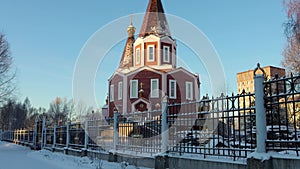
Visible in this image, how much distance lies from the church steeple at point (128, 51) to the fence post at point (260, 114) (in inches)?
1141

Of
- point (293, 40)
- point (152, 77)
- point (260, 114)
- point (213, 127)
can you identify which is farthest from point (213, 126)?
point (152, 77)

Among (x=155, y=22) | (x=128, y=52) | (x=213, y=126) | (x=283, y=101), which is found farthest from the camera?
(x=128, y=52)

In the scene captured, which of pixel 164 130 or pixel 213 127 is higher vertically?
pixel 213 127

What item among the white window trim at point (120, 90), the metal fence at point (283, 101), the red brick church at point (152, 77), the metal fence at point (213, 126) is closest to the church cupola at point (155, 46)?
the red brick church at point (152, 77)

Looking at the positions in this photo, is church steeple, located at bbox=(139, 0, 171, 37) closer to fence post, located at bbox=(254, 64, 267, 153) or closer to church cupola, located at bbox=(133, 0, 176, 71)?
church cupola, located at bbox=(133, 0, 176, 71)

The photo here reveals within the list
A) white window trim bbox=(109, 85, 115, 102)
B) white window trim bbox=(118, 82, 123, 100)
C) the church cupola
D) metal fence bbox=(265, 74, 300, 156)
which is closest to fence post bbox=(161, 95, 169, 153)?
metal fence bbox=(265, 74, 300, 156)

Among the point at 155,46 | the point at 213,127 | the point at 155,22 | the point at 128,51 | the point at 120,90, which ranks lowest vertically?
the point at 213,127

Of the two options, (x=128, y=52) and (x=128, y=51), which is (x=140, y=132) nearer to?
(x=128, y=52)

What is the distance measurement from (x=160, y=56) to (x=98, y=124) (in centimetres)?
1864

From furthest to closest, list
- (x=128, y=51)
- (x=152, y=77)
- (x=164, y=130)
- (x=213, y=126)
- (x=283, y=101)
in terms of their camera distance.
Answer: (x=128, y=51), (x=152, y=77), (x=164, y=130), (x=213, y=126), (x=283, y=101)

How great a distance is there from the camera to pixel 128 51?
36594 mm

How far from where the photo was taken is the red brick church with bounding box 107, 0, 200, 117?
26703mm

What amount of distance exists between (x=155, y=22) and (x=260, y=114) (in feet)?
85.6

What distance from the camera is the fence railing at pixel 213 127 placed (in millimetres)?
4637
